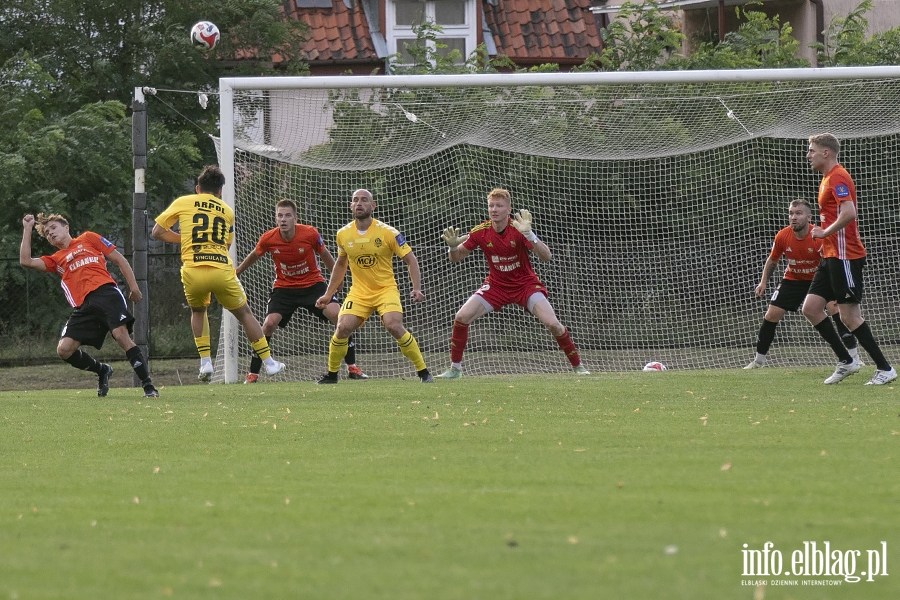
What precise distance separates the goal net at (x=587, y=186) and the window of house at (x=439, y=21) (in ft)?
31.0

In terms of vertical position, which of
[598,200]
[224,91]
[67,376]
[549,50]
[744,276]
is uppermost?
[549,50]

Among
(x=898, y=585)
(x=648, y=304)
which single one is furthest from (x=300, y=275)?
(x=898, y=585)

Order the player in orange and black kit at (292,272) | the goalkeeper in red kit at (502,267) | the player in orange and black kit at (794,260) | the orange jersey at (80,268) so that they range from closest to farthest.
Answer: the orange jersey at (80,268) < the goalkeeper in red kit at (502,267) < the player in orange and black kit at (794,260) < the player in orange and black kit at (292,272)

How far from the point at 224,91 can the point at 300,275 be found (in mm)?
2508

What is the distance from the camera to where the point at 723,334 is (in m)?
16.3

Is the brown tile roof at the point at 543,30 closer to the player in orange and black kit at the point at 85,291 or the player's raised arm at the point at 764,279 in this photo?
the player's raised arm at the point at 764,279

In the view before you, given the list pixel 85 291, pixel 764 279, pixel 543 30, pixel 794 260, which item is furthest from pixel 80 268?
pixel 543 30

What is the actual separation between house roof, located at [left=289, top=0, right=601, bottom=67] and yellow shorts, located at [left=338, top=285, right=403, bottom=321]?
45.7 ft

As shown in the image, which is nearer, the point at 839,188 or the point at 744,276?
the point at 839,188

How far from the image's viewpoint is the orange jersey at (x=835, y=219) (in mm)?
9930

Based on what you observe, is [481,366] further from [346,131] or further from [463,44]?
[463,44]

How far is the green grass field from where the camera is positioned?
11.7ft

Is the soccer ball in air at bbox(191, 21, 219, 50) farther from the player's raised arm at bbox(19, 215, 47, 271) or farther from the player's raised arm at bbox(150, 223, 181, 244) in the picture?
the player's raised arm at bbox(19, 215, 47, 271)

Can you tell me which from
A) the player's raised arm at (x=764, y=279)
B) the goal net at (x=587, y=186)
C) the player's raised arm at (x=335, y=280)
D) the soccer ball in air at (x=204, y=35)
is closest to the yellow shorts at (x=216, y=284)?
the player's raised arm at (x=335, y=280)
